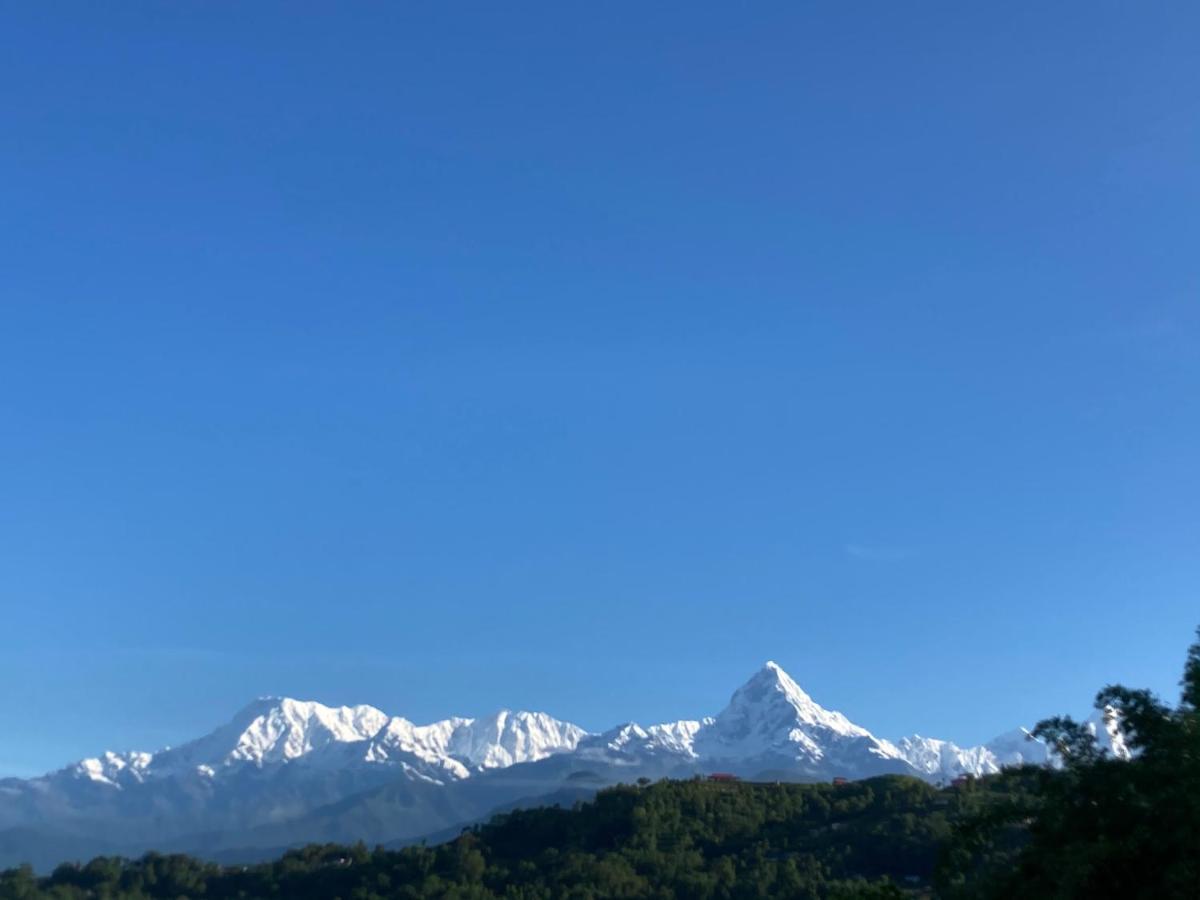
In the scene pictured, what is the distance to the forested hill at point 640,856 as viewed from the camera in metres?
144

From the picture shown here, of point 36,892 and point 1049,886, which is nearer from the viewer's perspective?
point 1049,886

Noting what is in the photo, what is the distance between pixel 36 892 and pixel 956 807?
107071 millimetres

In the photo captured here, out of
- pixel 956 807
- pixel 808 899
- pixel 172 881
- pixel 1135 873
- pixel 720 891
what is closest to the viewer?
pixel 1135 873

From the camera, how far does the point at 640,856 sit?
507ft

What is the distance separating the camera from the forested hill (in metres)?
144

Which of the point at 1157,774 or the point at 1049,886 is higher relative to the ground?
the point at 1157,774

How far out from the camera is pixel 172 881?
16562cm

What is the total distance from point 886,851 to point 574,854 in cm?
3524

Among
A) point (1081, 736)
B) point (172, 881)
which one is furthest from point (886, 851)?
point (1081, 736)

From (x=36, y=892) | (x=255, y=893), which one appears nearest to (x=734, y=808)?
(x=255, y=893)

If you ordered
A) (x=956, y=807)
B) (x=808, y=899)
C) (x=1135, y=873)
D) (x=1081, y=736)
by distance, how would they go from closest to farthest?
(x=1135, y=873)
(x=1081, y=736)
(x=808, y=899)
(x=956, y=807)

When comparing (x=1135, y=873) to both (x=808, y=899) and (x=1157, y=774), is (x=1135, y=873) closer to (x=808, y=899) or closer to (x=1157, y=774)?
(x=1157, y=774)

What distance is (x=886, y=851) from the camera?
147625 millimetres

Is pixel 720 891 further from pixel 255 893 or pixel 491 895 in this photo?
pixel 255 893
